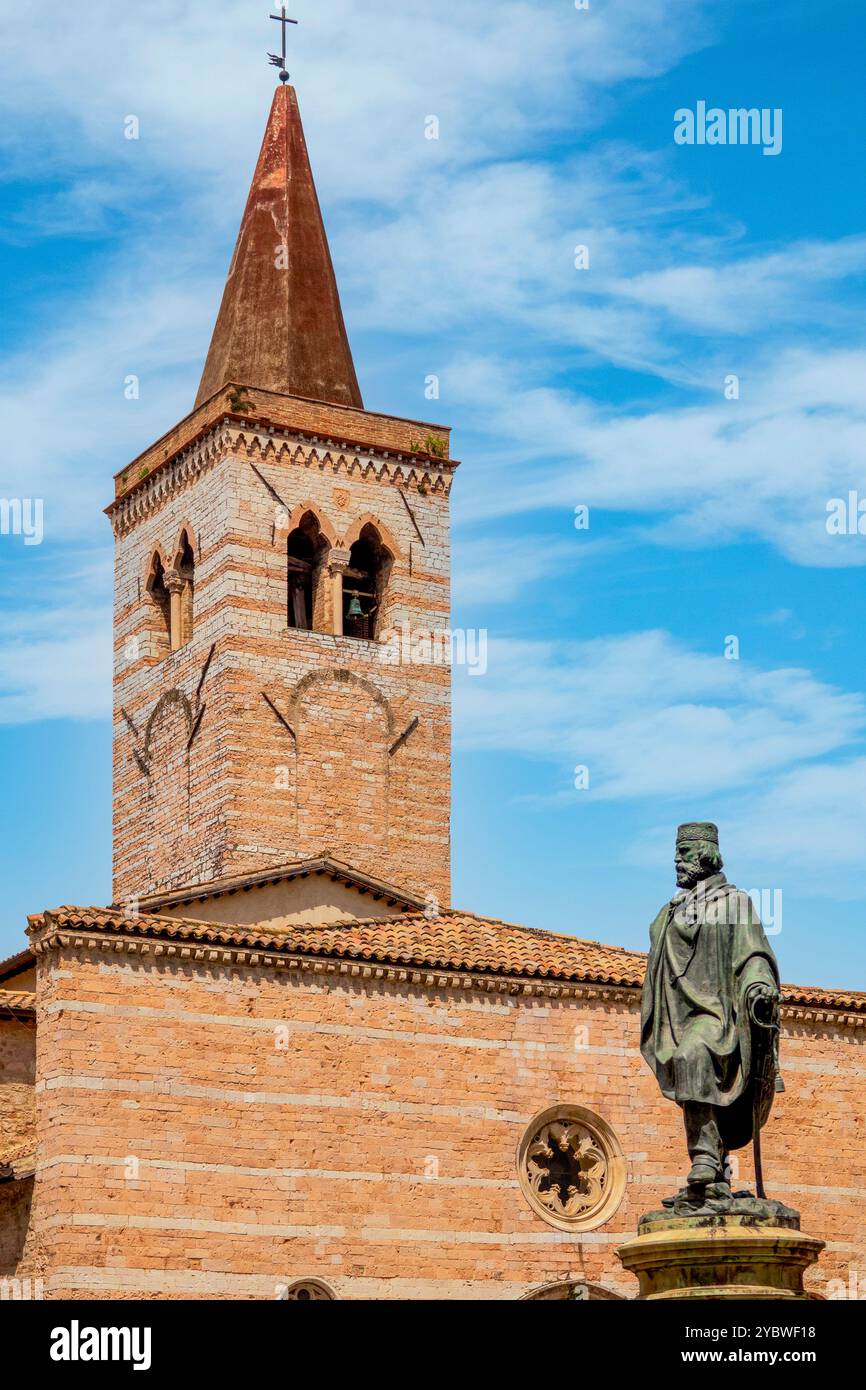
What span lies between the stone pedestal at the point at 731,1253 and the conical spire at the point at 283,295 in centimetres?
2649

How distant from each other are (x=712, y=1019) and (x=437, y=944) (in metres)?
13.4

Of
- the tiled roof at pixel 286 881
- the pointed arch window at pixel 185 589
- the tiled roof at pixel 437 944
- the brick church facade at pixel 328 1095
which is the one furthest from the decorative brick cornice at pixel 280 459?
the tiled roof at pixel 437 944

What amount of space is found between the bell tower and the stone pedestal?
21969mm

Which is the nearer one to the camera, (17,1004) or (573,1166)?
(573,1166)

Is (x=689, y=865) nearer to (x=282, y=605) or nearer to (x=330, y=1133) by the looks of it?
(x=330, y=1133)

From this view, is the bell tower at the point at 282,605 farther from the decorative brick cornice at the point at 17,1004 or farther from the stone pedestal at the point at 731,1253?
the stone pedestal at the point at 731,1253

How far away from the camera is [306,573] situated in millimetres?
39375

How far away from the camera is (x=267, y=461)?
127 ft

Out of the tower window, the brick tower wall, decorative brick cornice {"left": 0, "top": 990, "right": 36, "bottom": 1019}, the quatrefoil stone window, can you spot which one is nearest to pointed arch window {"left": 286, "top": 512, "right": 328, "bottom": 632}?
the brick tower wall

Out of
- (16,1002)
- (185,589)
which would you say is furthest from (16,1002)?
(185,589)

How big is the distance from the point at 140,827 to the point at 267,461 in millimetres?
6528

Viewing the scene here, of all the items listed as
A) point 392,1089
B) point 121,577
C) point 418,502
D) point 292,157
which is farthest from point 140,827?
point 392,1089

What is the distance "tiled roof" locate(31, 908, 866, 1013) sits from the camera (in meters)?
25.4
